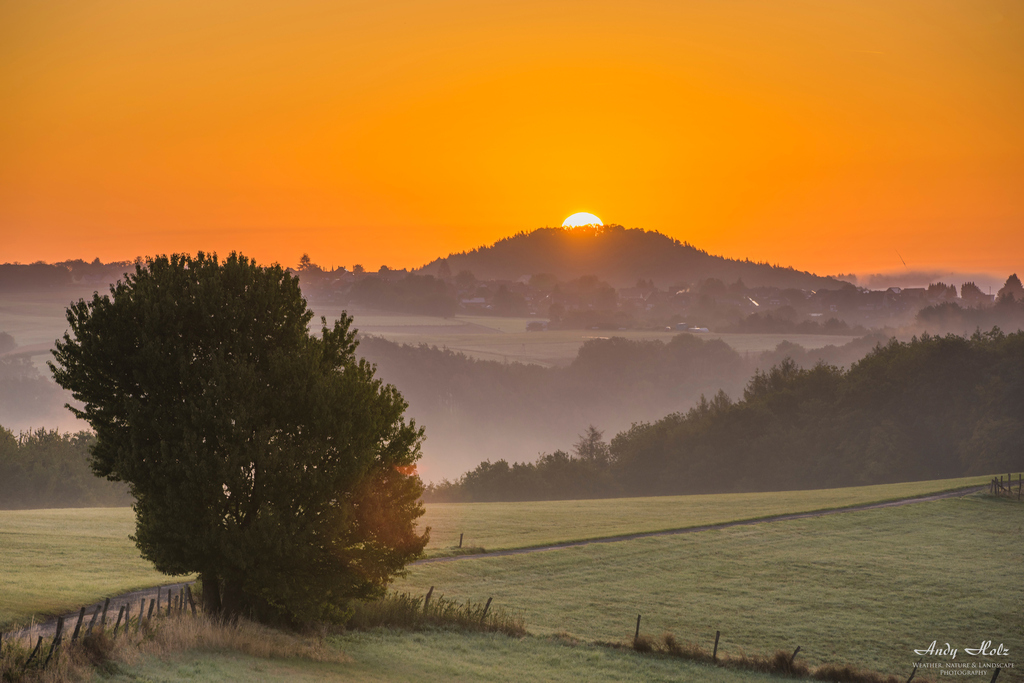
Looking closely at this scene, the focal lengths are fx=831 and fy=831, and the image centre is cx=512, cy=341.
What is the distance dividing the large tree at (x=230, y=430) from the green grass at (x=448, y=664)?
1.88 m

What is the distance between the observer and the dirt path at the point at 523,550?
68.7ft

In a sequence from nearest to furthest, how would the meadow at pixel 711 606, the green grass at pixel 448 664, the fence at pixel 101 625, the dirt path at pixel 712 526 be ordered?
the fence at pixel 101 625
the green grass at pixel 448 664
the meadow at pixel 711 606
the dirt path at pixel 712 526

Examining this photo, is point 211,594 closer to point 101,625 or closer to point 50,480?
point 101,625

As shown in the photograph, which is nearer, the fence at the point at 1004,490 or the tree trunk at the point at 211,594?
the tree trunk at the point at 211,594

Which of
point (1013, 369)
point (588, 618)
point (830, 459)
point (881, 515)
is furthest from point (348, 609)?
point (1013, 369)

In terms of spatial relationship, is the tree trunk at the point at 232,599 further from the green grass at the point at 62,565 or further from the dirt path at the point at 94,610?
the green grass at the point at 62,565

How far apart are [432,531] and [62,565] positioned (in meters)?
20.4

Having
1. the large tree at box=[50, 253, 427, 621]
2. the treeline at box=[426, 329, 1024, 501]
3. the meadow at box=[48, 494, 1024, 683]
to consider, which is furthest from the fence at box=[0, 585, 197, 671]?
the treeline at box=[426, 329, 1024, 501]

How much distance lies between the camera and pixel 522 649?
24.5 meters

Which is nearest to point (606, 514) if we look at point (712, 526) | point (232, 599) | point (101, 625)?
point (712, 526)

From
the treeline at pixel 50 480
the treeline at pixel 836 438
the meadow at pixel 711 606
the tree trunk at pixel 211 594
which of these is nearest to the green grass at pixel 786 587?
the meadow at pixel 711 606

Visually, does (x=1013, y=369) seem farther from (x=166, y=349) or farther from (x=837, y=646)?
(x=166, y=349)

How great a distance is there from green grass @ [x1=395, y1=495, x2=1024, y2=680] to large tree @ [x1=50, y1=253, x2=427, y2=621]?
904cm

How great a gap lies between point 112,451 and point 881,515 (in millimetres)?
45326
